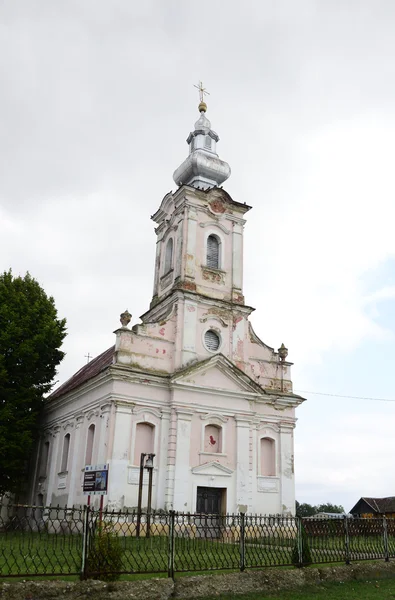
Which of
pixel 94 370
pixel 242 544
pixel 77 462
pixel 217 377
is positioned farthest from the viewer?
pixel 94 370

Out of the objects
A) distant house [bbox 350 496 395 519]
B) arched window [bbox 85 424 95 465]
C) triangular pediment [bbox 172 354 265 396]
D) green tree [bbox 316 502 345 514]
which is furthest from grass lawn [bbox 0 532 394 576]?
green tree [bbox 316 502 345 514]

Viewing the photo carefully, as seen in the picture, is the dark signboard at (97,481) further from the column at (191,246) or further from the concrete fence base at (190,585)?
the column at (191,246)

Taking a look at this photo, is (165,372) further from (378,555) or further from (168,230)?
(378,555)

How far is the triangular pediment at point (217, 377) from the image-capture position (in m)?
24.1

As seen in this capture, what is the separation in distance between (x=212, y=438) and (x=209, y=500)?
259 cm

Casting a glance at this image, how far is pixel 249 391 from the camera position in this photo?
83.7 feet

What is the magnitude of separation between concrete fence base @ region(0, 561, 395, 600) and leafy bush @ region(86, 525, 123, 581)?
0.29 meters

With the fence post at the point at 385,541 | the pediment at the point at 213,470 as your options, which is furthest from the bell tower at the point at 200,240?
the fence post at the point at 385,541

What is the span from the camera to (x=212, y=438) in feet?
80.1

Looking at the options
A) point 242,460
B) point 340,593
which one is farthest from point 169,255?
point 340,593

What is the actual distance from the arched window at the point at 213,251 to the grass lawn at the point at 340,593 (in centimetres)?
1839

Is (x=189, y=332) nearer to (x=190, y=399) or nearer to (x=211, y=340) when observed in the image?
(x=211, y=340)

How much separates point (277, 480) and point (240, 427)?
10.4 feet

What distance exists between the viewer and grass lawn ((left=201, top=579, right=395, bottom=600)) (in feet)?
32.0
